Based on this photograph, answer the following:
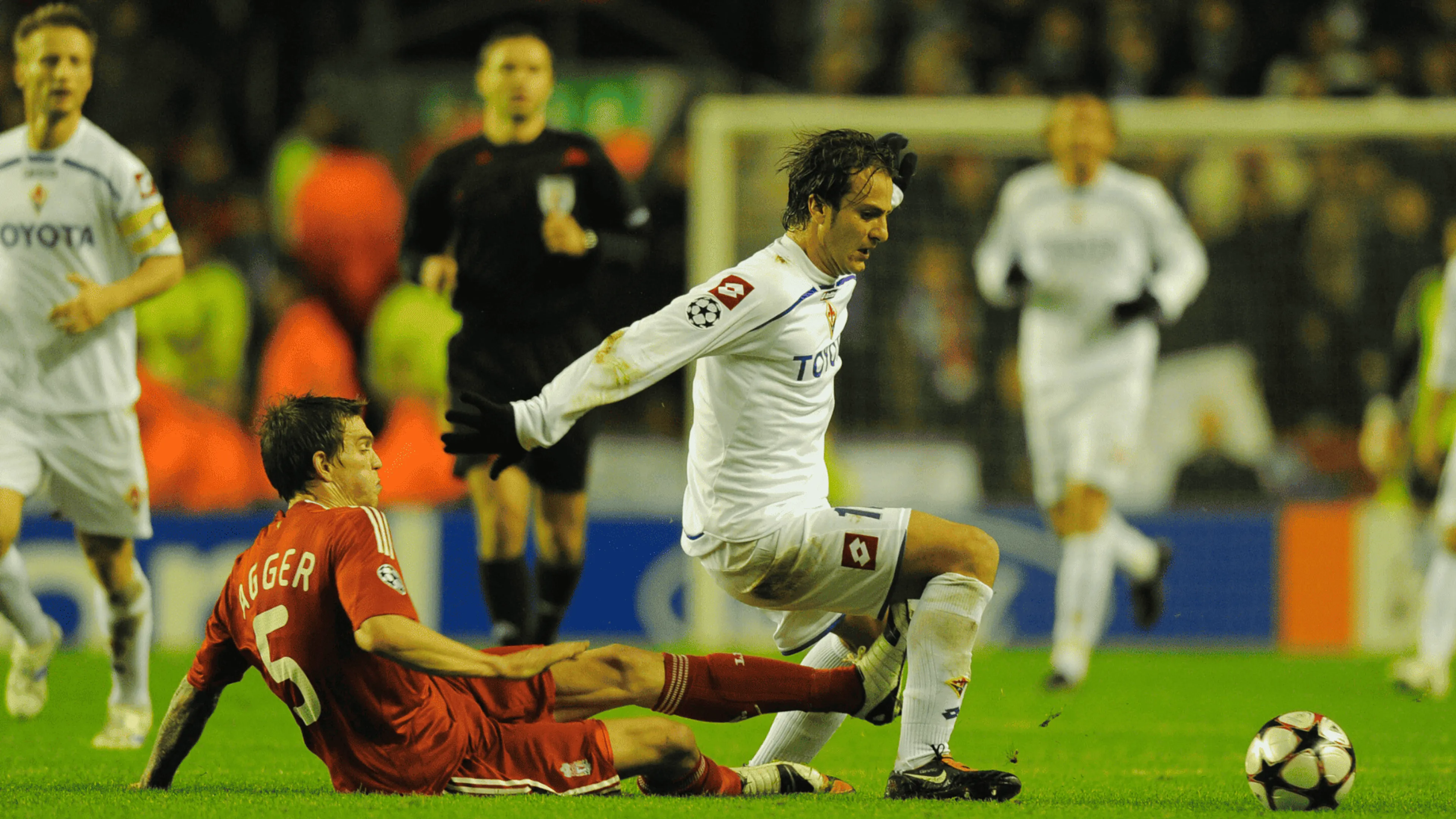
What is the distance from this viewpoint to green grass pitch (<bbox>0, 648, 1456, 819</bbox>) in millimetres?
4289

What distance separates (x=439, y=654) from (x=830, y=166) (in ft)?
5.55

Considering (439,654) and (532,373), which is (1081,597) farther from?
(439,654)

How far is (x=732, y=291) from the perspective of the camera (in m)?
4.32

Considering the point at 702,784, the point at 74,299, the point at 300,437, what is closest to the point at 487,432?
the point at 300,437

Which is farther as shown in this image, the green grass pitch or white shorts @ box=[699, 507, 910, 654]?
white shorts @ box=[699, 507, 910, 654]

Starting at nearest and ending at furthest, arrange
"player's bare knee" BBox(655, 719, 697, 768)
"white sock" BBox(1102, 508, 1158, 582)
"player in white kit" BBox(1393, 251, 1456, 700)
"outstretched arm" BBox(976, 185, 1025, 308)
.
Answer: "player's bare knee" BBox(655, 719, 697, 768)
"player in white kit" BBox(1393, 251, 1456, 700)
"outstretched arm" BBox(976, 185, 1025, 308)
"white sock" BBox(1102, 508, 1158, 582)

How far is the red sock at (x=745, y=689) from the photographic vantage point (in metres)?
4.51

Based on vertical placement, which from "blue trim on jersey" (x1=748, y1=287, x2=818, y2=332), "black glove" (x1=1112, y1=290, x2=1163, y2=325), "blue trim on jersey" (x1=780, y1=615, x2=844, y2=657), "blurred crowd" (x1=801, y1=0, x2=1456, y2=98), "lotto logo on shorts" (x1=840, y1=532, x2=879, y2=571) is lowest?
"blue trim on jersey" (x1=780, y1=615, x2=844, y2=657)

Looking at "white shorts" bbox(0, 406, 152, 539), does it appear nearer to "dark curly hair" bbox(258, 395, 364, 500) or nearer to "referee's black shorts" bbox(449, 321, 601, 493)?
"referee's black shorts" bbox(449, 321, 601, 493)

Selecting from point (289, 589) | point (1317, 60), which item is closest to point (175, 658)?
point (289, 589)

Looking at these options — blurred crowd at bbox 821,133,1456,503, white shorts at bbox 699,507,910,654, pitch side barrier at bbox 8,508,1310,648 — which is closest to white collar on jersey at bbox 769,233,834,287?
white shorts at bbox 699,507,910,654

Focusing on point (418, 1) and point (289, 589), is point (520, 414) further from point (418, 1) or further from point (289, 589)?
point (418, 1)

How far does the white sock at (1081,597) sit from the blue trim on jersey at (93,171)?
469 centimetres

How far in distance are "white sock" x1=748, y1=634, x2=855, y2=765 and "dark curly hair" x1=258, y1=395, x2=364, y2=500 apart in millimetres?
1468
